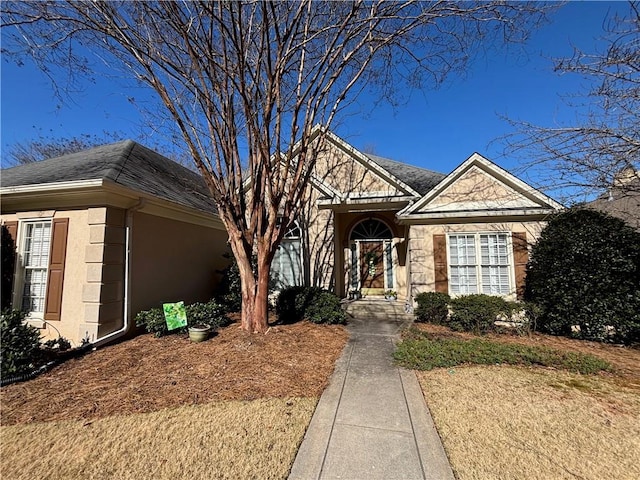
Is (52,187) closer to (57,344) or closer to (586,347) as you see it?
(57,344)

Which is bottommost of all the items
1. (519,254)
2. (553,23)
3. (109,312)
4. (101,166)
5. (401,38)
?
(109,312)

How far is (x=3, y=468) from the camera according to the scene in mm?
2838

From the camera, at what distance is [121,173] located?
7.18 m

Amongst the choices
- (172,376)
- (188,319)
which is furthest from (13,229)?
(172,376)

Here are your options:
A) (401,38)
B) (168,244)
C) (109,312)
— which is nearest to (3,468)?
(109,312)

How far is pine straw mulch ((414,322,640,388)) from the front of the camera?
16.9 feet

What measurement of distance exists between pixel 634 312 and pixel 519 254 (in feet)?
8.94

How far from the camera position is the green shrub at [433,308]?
8492mm

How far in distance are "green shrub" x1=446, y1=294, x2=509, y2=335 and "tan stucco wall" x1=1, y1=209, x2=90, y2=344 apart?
9.31 meters

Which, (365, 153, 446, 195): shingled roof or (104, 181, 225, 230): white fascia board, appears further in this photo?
(365, 153, 446, 195): shingled roof

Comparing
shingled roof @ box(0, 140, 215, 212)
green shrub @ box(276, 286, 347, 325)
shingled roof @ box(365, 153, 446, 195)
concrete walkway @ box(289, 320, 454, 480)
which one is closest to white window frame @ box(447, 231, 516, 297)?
shingled roof @ box(365, 153, 446, 195)

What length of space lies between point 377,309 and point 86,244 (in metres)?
8.27

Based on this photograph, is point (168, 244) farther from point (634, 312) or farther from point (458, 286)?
point (634, 312)

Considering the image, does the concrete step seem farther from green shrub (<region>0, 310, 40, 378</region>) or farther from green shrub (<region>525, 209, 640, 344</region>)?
green shrub (<region>0, 310, 40, 378</region>)
